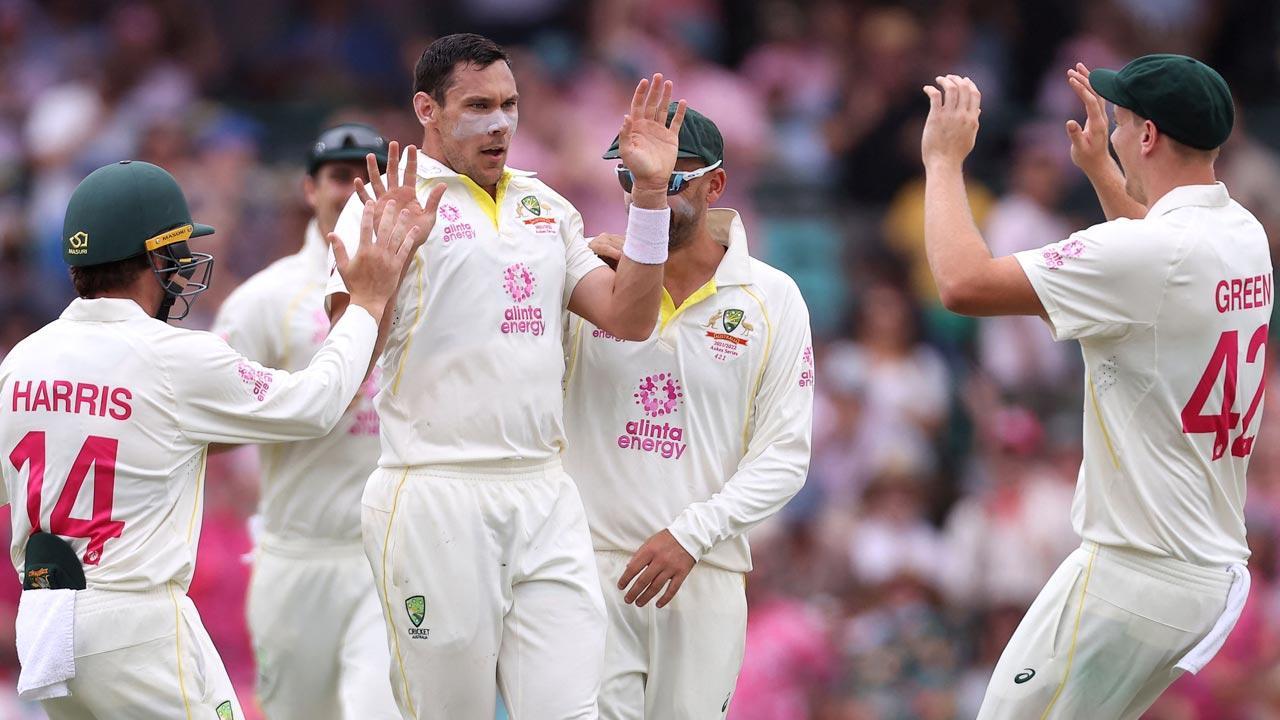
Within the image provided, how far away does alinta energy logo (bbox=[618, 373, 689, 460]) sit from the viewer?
23.8ft

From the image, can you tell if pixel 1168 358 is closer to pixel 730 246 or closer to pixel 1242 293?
pixel 1242 293

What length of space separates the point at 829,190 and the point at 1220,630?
30.1 ft

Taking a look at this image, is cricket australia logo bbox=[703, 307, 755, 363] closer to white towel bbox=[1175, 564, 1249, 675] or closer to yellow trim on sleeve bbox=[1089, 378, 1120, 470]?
yellow trim on sleeve bbox=[1089, 378, 1120, 470]

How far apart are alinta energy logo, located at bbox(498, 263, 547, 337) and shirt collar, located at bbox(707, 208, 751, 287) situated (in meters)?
0.97

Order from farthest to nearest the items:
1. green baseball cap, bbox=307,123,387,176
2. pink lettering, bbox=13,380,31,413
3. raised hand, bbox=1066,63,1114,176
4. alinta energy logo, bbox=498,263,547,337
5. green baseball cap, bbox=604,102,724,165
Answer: green baseball cap, bbox=307,123,387,176, green baseball cap, bbox=604,102,724,165, raised hand, bbox=1066,63,1114,176, alinta energy logo, bbox=498,263,547,337, pink lettering, bbox=13,380,31,413

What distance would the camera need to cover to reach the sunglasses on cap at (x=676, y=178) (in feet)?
23.4

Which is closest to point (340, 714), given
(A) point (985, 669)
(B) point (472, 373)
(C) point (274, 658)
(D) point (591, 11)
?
(C) point (274, 658)

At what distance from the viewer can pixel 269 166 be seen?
48.6ft

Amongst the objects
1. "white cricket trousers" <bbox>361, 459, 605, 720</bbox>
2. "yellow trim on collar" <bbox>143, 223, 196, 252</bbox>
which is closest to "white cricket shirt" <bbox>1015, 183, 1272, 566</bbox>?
"white cricket trousers" <bbox>361, 459, 605, 720</bbox>

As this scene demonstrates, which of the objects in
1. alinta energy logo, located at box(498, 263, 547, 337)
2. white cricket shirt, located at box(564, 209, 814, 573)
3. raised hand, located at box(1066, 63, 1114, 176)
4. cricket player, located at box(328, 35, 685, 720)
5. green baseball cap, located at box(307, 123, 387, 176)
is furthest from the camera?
green baseball cap, located at box(307, 123, 387, 176)

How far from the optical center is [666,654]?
7207 mm

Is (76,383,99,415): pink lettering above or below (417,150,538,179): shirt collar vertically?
below

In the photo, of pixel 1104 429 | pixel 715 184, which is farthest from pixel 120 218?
pixel 1104 429

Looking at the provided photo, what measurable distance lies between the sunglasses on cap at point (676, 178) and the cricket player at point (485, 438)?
477 mm
